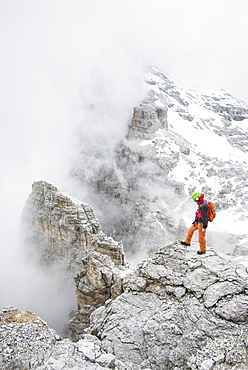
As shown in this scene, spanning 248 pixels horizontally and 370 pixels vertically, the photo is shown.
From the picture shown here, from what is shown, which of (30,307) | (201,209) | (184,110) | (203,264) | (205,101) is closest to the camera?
(203,264)

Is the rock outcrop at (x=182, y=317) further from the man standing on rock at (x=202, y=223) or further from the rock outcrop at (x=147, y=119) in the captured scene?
the rock outcrop at (x=147, y=119)

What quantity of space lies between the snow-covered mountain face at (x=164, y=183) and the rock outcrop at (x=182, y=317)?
151 ft

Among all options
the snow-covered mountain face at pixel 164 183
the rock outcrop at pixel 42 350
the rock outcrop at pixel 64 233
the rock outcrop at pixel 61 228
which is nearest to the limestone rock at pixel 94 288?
the rock outcrop at pixel 64 233

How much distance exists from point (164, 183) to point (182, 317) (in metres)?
77.1

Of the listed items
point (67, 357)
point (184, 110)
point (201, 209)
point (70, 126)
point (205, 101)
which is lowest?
point (67, 357)

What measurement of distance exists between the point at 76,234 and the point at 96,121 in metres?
75.1

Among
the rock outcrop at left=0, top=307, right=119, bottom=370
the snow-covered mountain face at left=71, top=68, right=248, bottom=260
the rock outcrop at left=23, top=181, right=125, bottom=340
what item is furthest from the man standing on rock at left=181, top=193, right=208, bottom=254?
the snow-covered mountain face at left=71, top=68, right=248, bottom=260

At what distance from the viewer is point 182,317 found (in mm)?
9602

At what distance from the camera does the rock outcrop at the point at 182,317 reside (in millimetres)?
8391

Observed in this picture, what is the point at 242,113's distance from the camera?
6447 inches

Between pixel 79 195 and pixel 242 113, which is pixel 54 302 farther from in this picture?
pixel 242 113

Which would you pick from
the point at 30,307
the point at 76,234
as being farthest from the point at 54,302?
the point at 76,234

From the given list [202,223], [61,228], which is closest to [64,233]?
[61,228]

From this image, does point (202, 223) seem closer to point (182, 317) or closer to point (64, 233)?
point (182, 317)
